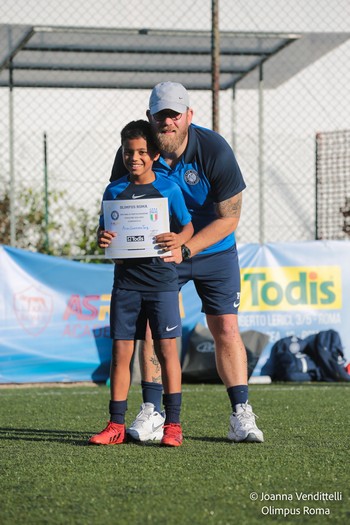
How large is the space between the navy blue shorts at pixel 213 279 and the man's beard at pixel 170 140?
55cm

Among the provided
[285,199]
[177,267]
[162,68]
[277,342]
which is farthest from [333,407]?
[285,199]

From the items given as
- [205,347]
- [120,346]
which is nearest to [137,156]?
[120,346]

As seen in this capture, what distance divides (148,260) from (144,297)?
0.17 metres

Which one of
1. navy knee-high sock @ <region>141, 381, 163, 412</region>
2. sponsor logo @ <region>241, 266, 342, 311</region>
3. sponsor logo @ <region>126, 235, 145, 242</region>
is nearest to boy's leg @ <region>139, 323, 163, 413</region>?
navy knee-high sock @ <region>141, 381, 163, 412</region>

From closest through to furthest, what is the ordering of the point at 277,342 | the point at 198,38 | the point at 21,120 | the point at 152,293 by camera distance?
the point at 152,293
the point at 277,342
the point at 198,38
the point at 21,120

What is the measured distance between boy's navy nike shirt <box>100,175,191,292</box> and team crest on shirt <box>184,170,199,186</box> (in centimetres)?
21

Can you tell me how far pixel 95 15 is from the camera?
11617 millimetres

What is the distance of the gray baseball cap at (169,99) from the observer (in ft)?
15.2

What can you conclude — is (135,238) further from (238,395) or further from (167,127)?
(238,395)

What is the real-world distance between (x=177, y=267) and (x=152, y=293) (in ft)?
1.07

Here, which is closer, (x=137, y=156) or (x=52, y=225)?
(x=137, y=156)

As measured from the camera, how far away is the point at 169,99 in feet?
15.2

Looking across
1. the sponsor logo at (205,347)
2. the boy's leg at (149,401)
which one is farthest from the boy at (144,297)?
the sponsor logo at (205,347)

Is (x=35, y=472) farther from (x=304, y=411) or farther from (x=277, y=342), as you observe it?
(x=277, y=342)
